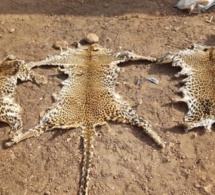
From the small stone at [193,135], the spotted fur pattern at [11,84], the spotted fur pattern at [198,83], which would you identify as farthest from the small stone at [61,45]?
the small stone at [193,135]

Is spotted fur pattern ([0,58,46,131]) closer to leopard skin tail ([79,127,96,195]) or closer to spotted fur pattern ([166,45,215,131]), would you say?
leopard skin tail ([79,127,96,195])

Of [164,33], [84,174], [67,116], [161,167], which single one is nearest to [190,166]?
[161,167]

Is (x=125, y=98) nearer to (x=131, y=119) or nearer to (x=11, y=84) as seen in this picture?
(x=131, y=119)

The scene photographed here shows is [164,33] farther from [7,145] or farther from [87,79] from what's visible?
[7,145]

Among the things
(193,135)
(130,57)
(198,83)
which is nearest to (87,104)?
(130,57)

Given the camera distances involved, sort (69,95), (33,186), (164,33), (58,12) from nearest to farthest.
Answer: (33,186), (69,95), (164,33), (58,12)

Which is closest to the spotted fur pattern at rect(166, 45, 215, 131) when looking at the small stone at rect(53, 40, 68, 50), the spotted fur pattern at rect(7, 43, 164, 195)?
the spotted fur pattern at rect(7, 43, 164, 195)
